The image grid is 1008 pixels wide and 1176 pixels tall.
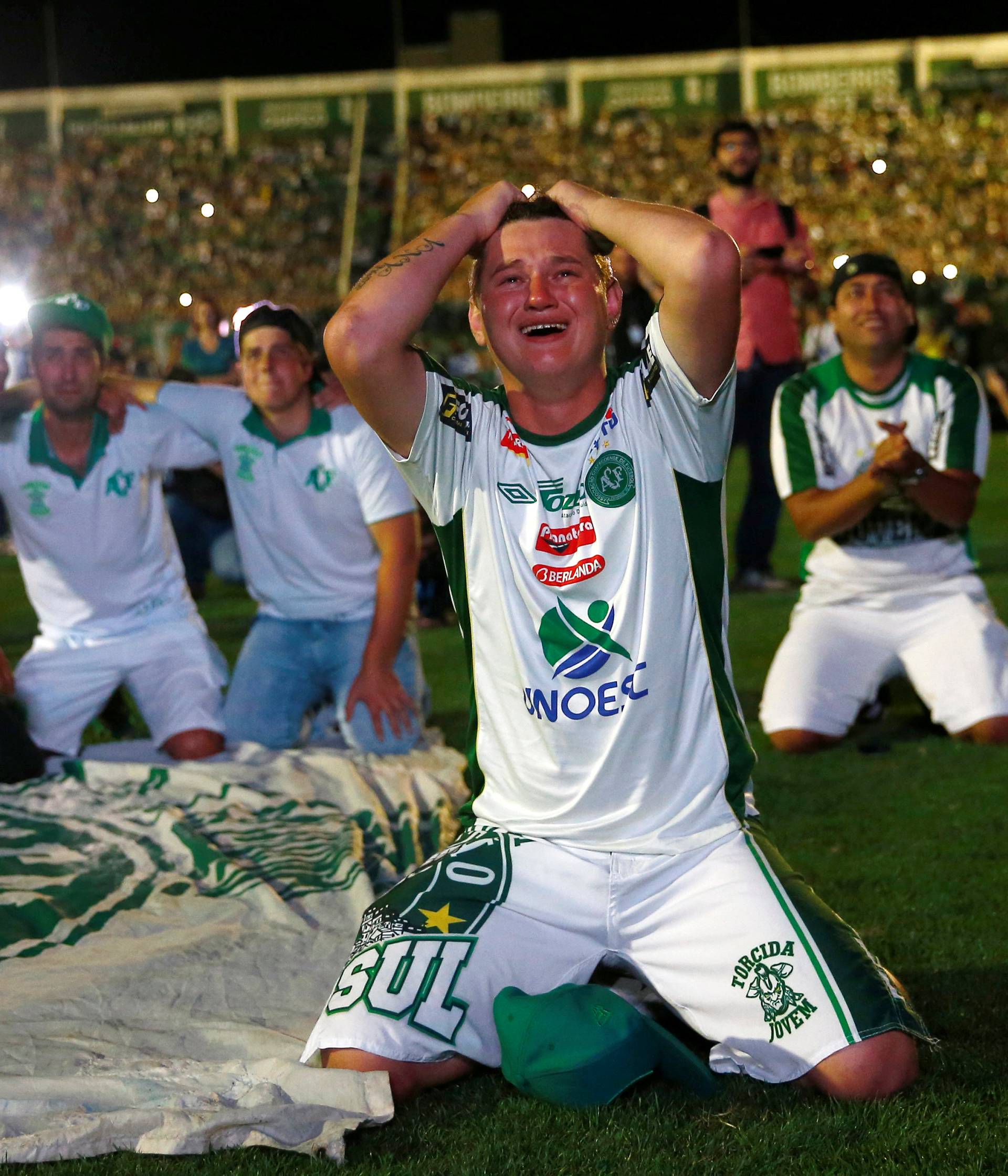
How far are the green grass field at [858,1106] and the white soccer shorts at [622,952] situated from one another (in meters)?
0.12

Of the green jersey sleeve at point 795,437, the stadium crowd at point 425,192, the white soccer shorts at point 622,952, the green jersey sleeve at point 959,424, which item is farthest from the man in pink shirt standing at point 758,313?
the stadium crowd at point 425,192

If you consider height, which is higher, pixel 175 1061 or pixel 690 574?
pixel 690 574

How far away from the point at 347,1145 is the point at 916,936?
1554 millimetres

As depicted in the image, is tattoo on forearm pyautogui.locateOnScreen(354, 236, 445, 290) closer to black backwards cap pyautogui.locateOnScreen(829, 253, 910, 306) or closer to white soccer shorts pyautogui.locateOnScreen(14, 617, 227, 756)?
white soccer shorts pyautogui.locateOnScreen(14, 617, 227, 756)

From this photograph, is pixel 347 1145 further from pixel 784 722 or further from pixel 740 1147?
pixel 784 722

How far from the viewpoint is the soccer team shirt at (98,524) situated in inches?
209

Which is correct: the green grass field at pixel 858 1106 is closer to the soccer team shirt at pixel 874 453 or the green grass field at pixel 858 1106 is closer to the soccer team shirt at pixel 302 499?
the soccer team shirt at pixel 874 453

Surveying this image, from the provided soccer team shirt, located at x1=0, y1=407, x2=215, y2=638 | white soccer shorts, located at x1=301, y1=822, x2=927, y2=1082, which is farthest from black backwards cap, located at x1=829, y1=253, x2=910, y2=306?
white soccer shorts, located at x1=301, y1=822, x2=927, y2=1082

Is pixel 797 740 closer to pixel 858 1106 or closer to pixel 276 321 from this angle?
pixel 276 321

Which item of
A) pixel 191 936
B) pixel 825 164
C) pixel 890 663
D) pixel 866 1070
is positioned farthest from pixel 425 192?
pixel 866 1070

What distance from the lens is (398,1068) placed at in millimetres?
2635

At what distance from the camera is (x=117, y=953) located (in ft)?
11.5

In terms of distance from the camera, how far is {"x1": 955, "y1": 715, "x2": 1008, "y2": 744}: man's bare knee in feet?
16.9

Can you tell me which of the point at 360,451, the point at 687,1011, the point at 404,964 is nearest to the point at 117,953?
the point at 404,964
